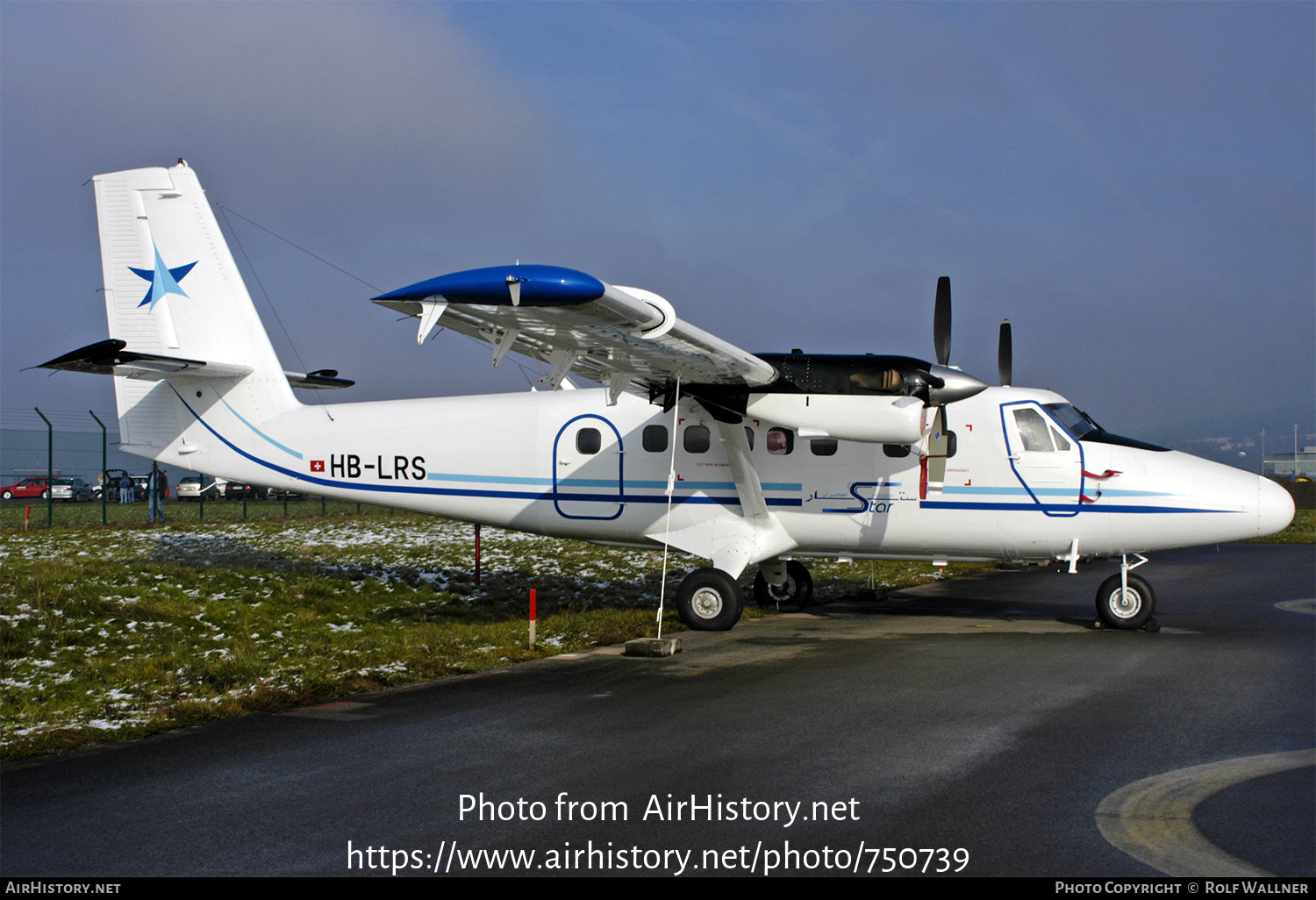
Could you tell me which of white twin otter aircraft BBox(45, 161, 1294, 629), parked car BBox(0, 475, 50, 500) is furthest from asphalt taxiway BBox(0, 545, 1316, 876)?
parked car BBox(0, 475, 50, 500)

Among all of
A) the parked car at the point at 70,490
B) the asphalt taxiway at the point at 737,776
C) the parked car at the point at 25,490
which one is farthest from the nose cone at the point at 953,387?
the parked car at the point at 25,490

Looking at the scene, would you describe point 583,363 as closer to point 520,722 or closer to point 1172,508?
point 520,722

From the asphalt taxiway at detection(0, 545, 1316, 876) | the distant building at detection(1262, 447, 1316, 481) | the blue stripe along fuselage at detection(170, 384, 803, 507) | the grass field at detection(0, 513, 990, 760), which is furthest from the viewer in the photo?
the distant building at detection(1262, 447, 1316, 481)

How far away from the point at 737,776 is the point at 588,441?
825 centimetres

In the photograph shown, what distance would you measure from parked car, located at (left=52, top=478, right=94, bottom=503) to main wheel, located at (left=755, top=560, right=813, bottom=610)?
50.2 metres

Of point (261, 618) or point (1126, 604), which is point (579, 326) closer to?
point (261, 618)

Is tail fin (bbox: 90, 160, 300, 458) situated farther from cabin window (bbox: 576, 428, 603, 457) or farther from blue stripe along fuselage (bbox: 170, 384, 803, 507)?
cabin window (bbox: 576, 428, 603, 457)

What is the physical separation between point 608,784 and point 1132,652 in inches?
273

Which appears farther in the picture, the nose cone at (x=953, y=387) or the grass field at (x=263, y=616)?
the nose cone at (x=953, y=387)

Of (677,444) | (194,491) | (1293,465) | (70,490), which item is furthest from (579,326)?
(1293,465)

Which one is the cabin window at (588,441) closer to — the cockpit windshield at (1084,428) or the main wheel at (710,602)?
the main wheel at (710,602)

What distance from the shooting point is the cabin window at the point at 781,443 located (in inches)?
509

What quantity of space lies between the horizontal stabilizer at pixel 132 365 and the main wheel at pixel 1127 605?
12405mm

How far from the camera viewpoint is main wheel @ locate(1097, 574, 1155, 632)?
1178 centimetres
